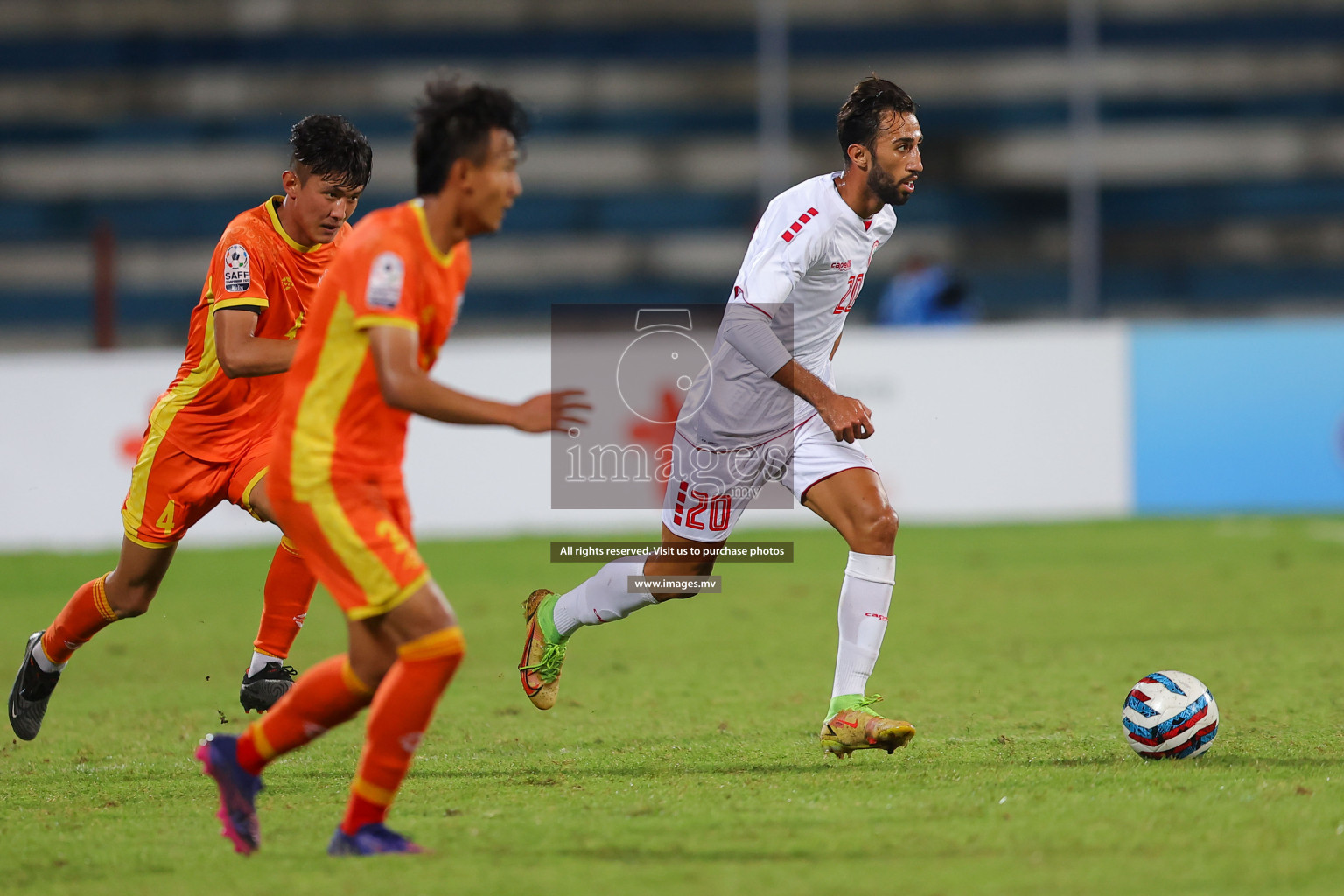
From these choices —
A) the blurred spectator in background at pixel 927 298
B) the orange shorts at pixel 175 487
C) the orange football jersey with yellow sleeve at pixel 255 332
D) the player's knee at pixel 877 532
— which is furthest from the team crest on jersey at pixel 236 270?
the blurred spectator in background at pixel 927 298

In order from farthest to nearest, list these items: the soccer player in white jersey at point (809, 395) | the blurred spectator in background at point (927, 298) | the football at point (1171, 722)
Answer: the blurred spectator in background at point (927, 298) → the soccer player in white jersey at point (809, 395) → the football at point (1171, 722)

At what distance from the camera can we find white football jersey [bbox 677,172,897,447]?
19.0ft

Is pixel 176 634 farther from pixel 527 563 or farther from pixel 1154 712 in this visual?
pixel 1154 712

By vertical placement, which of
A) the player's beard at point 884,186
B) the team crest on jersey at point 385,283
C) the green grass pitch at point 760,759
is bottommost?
the green grass pitch at point 760,759

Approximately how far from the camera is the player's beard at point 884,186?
5875 millimetres

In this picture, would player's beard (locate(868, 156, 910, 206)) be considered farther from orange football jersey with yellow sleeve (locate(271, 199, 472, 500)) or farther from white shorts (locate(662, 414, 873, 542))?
orange football jersey with yellow sleeve (locate(271, 199, 472, 500))

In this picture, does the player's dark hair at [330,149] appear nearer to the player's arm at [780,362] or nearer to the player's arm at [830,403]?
the player's arm at [780,362]

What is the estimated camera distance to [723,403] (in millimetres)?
6059

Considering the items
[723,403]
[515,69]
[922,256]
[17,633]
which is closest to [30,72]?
[515,69]

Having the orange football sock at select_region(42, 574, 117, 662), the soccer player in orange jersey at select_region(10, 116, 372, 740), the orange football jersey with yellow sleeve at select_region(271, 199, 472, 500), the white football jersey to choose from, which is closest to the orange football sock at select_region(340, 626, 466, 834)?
the orange football jersey with yellow sleeve at select_region(271, 199, 472, 500)

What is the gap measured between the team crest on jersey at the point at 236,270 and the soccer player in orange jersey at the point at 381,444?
1.69 meters

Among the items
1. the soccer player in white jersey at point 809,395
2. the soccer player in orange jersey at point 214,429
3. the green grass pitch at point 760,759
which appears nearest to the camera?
the green grass pitch at point 760,759

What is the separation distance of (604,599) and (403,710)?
2.11 meters

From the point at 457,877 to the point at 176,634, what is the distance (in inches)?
228
